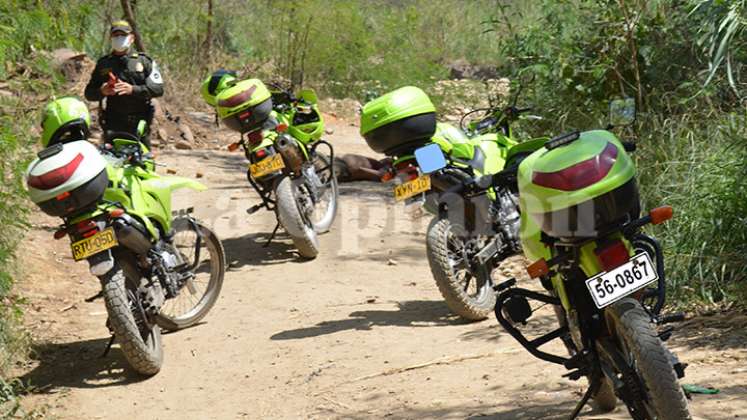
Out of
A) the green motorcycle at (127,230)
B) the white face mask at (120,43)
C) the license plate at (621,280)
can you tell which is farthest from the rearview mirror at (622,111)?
the license plate at (621,280)

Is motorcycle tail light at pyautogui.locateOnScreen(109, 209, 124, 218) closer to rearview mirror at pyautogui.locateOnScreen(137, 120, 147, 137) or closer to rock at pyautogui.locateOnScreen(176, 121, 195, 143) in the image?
rearview mirror at pyautogui.locateOnScreen(137, 120, 147, 137)

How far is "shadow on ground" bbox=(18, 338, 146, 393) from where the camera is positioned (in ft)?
21.0

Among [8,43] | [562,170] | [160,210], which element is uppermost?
[562,170]

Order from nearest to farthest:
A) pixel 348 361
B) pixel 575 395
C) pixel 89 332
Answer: pixel 575 395, pixel 348 361, pixel 89 332

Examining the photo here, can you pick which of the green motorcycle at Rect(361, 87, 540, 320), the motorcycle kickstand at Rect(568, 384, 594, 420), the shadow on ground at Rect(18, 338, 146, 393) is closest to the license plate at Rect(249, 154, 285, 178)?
the green motorcycle at Rect(361, 87, 540, 320)

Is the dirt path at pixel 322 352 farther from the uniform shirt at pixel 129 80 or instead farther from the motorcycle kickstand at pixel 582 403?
the uniform shirt at pixel 129 80

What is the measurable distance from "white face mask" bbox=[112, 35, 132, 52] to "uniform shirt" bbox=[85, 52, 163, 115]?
0.28 feet

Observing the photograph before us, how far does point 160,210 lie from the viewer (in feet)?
22.7

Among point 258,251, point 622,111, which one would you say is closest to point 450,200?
point 622,111

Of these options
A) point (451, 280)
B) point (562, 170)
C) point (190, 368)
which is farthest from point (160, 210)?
point (562, 170)

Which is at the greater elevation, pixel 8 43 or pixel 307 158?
pixel 8 43

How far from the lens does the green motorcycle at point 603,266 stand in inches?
149

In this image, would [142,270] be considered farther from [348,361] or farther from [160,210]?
[348,361]

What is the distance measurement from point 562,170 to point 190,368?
3325mm
